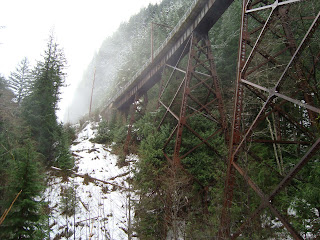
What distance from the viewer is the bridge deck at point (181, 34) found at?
8374 millimetres

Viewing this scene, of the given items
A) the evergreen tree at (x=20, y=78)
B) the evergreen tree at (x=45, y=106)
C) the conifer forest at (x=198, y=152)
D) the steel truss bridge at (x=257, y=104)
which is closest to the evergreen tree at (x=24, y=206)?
the conifer forest at (x=198, y=152)

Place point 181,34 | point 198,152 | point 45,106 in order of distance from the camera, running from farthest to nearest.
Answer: point 45,106, point 181,34, point 198,152

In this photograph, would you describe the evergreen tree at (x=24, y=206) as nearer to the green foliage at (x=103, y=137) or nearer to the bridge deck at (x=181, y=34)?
the bridge deck at (x=181, y=34)

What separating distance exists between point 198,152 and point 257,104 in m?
4.49

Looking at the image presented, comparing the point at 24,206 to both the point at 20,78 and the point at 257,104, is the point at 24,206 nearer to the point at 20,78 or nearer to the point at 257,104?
the point at 257,104

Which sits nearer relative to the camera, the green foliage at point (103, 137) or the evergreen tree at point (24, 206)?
the evergreen tree at point (24, 206)

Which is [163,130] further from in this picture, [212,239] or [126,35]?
[126,35]

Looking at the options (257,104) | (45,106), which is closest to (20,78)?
(45,106)

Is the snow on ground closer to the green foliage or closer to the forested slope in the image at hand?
the forested slope

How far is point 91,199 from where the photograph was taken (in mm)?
9352

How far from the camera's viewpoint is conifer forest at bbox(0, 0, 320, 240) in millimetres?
Result: 4051

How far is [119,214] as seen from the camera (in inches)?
341

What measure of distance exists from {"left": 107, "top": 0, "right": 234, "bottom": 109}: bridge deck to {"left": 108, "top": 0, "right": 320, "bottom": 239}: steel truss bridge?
0.04 meters

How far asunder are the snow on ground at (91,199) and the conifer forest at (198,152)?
68 millimetres
